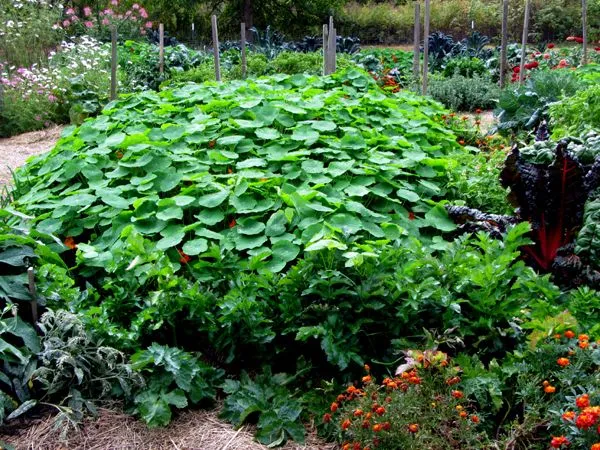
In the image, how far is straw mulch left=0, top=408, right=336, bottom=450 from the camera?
243cm

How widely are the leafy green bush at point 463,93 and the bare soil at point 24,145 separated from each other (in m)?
4.70

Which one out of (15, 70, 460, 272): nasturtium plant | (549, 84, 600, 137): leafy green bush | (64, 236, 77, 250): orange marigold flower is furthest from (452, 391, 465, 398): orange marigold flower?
(549, 84, 600, 137): leafy green bush

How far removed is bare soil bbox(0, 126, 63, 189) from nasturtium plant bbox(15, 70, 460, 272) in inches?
106

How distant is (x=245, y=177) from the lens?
3.49 meters

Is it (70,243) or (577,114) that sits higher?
(577,114)

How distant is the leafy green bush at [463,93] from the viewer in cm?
845

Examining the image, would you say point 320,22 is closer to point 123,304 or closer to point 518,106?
point 518,106

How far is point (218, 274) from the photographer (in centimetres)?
299

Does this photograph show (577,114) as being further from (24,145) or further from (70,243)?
(24,145)

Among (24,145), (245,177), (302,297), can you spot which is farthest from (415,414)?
(24,145)

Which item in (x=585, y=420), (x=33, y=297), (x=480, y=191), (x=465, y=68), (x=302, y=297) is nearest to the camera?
(x=585, y=420)

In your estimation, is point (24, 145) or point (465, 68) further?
point (465, 68)

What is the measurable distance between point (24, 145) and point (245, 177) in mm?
5315

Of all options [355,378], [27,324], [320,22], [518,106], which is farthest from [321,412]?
[320,22]
